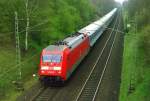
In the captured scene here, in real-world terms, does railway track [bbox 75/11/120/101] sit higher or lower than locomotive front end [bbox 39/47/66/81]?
lower

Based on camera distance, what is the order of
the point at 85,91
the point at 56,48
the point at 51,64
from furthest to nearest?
the point at 56,48 < the point at 51,64 < the point at 85,91

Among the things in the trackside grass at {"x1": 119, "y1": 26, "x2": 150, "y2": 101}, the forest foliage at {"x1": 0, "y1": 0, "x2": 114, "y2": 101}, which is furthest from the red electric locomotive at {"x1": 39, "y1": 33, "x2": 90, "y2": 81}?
the trackside grass at {"x1": 119, "y1": 26, "x2": 150, "y2": 101}

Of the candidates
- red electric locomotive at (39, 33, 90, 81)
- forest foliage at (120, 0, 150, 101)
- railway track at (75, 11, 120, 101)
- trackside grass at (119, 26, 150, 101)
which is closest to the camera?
trackside grass at (119, 26, 150, 101)

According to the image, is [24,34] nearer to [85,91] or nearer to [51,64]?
[51,64]

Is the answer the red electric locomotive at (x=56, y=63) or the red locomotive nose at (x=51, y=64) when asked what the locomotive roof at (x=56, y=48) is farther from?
the red locomotive nose at (x=51, y=64)

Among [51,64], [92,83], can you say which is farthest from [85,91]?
[51,64]

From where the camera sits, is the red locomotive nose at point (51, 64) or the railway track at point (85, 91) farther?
the red locomotive nose at point (51, 64)

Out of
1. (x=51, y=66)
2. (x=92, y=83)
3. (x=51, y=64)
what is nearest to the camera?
(x=51, y=66)

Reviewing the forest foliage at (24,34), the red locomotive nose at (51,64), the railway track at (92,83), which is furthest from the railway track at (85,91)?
the forest foliage at (24,34)

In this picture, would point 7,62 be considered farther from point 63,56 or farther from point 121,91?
point 121,91

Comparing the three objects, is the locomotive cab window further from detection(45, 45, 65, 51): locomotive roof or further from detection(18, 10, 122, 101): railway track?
detection(18, 10, 122, 101): railway track

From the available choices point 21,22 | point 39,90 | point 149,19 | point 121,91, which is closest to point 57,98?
point 39,90

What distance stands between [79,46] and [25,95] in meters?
11.1

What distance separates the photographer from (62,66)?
3042 cm
